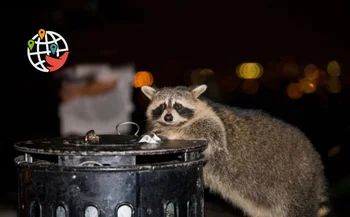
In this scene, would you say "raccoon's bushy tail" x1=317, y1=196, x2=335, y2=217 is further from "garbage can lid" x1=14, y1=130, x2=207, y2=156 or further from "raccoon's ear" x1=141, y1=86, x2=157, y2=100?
"garbage can lid" x1=14, y1=130, x2=207, y2=156

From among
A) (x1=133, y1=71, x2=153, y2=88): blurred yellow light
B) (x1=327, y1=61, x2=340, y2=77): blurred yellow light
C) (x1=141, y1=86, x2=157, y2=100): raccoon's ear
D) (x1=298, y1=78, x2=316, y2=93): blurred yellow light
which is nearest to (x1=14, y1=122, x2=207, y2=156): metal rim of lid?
(x1=141, y1=86, x2=157, y2=100): raccoon's ear

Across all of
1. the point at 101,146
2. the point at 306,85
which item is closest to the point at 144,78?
the point at 306,85

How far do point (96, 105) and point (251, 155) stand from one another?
382 cm

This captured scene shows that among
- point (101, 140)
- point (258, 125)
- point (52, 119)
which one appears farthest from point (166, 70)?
point (101, 140)

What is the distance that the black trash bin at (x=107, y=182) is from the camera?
2668 mm

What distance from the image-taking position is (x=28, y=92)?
30.6 ft

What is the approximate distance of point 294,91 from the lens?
14578mm

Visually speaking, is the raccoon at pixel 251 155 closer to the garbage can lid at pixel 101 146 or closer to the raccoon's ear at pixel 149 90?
the raccoon's ear at pixel 149 90

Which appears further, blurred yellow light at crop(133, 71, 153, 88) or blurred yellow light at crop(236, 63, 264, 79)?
blurred yellow light at crop(236, 63, 264, 79)

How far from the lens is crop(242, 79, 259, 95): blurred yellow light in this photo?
608 inches

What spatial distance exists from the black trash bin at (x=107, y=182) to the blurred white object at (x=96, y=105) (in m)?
4.99

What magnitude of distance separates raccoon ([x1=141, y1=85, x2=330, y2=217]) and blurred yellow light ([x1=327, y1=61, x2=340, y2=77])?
11759 mm

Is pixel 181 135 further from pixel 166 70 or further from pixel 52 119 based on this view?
pixel 166 70

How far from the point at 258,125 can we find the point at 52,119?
5112mm
